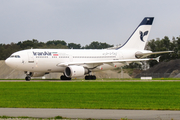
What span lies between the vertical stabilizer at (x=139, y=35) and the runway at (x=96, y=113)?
41.2 metres

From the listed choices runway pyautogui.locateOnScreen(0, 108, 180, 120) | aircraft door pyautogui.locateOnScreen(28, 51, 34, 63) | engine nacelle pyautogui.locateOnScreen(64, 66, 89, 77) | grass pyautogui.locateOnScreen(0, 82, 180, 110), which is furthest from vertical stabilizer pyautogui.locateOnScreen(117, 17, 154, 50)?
runway pyautogui.locateOnScreen(0, 108, 180, 120)

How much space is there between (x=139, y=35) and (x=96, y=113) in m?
43.2

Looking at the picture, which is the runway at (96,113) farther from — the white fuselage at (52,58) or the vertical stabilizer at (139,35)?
the vertical stabilizer at (139,35)

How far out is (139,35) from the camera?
184 ft

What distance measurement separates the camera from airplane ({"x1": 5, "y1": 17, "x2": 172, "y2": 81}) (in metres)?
43.3

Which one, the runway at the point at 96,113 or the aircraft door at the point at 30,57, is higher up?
the aircraft door at the point at 30,57

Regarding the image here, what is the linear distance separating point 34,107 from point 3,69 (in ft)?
202

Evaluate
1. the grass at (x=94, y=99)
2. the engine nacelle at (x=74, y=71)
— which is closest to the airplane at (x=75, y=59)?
the engine nacelle at (x=74, y=71)

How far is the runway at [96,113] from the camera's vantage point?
507 inches

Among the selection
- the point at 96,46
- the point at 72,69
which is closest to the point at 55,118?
the point at 72,69

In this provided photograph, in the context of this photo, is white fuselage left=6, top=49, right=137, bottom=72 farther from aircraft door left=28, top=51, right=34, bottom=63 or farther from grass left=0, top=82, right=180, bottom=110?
grass left=0, top=82, right=180, bottom=110

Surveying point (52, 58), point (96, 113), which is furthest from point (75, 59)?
point (96, 113)

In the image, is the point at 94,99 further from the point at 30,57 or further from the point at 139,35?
the point at 139,35

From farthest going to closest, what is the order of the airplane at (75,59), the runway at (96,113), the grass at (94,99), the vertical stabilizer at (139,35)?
the vertical stabilizer at (139,35), the airplane at (75,59), the grass at (94,99), the runway at (96,113)
